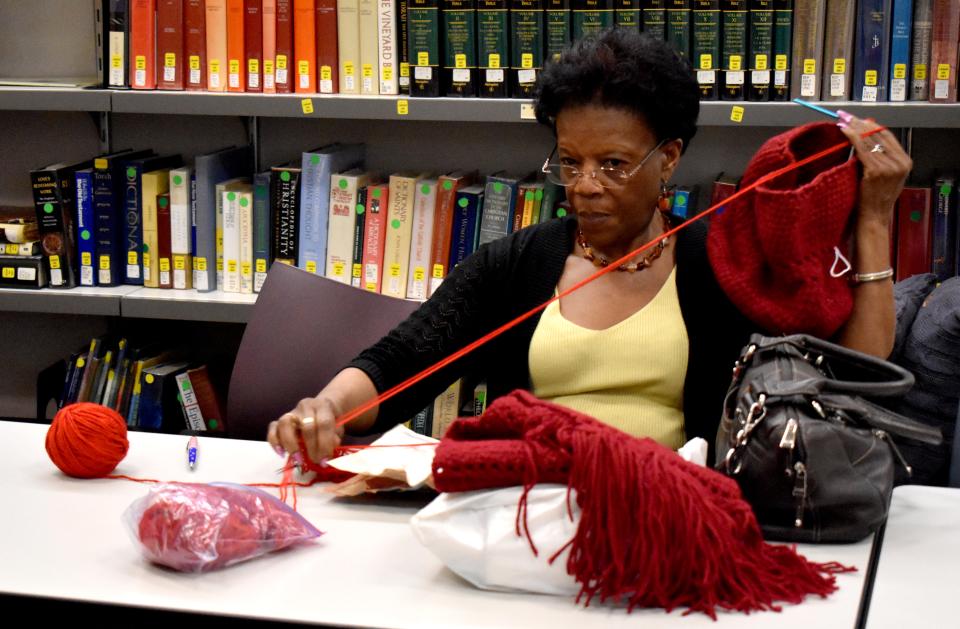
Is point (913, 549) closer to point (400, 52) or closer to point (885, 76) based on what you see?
point (885, 76)

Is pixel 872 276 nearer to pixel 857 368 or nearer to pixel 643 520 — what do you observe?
pixel 857 368

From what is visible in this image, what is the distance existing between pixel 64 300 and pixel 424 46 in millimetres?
1172

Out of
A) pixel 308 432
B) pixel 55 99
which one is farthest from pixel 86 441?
pixel 55 99

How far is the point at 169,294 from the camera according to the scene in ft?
9.97

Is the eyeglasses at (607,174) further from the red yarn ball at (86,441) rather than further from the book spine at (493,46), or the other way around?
the book spine at (493,46)

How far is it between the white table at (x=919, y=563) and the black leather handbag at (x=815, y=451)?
0.06 metres

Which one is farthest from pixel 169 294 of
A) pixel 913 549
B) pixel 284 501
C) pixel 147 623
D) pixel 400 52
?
pixel 913 549

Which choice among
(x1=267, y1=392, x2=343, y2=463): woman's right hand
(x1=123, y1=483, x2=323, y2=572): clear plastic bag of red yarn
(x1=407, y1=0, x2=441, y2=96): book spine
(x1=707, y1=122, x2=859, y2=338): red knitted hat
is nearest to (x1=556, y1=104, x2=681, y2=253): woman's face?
(x1=707, y1=122, x2=859, y2=338): red knitted hat

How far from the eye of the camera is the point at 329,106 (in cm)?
281

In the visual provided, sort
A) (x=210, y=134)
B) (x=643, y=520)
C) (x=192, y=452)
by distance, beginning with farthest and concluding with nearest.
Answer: (x=210, y=134) < (x=192, y=452) < (x=643, y=520)

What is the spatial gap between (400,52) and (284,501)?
1.51 m

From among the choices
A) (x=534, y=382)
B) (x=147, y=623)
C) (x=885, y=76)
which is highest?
(x=885, y=76)

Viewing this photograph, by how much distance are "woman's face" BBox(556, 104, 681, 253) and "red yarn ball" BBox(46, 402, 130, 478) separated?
790 mm

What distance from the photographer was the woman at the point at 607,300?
1.81 m
